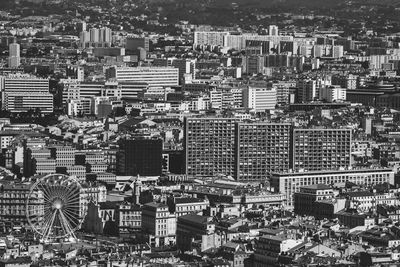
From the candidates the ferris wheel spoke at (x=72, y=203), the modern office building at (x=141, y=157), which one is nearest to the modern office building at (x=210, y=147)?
the modern office building at (x=141, y=157)

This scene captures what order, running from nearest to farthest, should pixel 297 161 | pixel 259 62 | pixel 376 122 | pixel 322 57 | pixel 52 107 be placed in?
1. pixel 297 161
2. pixel 376 122
3. pixel 52 107
4. pixel 259 62
5. pixel 322 57

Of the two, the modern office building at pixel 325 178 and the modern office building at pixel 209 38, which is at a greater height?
the modern office building at pixel 209 38

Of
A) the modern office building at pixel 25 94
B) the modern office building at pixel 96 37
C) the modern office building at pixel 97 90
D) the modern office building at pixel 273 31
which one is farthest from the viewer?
the modern office building at pixel 273 31

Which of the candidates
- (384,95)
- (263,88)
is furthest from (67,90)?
(384,95)

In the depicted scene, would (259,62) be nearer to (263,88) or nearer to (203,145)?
(263,88)

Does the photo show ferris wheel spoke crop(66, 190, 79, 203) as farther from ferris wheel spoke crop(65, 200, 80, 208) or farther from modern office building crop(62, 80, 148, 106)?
modern office building crop(62, 80, 148, 106)

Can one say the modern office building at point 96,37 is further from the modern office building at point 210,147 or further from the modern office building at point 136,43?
the modern office building at point 210,147
